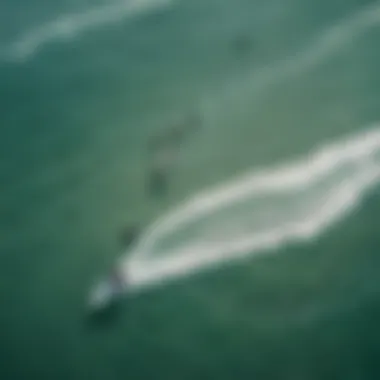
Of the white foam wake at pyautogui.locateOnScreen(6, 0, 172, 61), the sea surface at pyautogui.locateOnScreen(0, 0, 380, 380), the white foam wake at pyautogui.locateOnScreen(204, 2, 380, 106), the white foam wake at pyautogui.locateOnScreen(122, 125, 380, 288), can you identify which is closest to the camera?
the sea surface at pyautogui.locateOnScreen(0, 0, 380, 380)

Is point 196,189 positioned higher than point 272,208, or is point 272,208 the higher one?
point 196,189

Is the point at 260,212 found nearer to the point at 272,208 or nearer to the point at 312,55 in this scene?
the point at 272,208

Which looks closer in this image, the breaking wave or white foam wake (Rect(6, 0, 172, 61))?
the breaking wave

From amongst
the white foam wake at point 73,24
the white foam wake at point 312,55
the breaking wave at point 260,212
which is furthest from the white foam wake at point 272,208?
the white foam wake at point 73,24

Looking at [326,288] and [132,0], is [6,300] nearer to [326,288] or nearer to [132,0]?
[326,288]

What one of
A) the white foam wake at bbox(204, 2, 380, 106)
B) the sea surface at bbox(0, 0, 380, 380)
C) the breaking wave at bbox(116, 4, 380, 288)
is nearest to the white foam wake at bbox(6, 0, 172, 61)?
the sea surface at bbox(0, 0, 380, 380)

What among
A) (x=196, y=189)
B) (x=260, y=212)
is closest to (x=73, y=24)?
(x=196, y=189)

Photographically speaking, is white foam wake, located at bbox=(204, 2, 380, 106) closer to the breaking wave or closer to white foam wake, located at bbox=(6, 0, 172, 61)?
the breaking wave

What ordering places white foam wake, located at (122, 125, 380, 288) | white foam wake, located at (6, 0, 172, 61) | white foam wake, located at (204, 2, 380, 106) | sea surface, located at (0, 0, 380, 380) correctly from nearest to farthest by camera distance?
sea surface, located at (0, 0, 380, 380), white foam wake, located at (122, 125, 380, 288), white foam wake, located at (204, 2, 380, 106), white foam wake, located at (6, 0, 172, 61)
